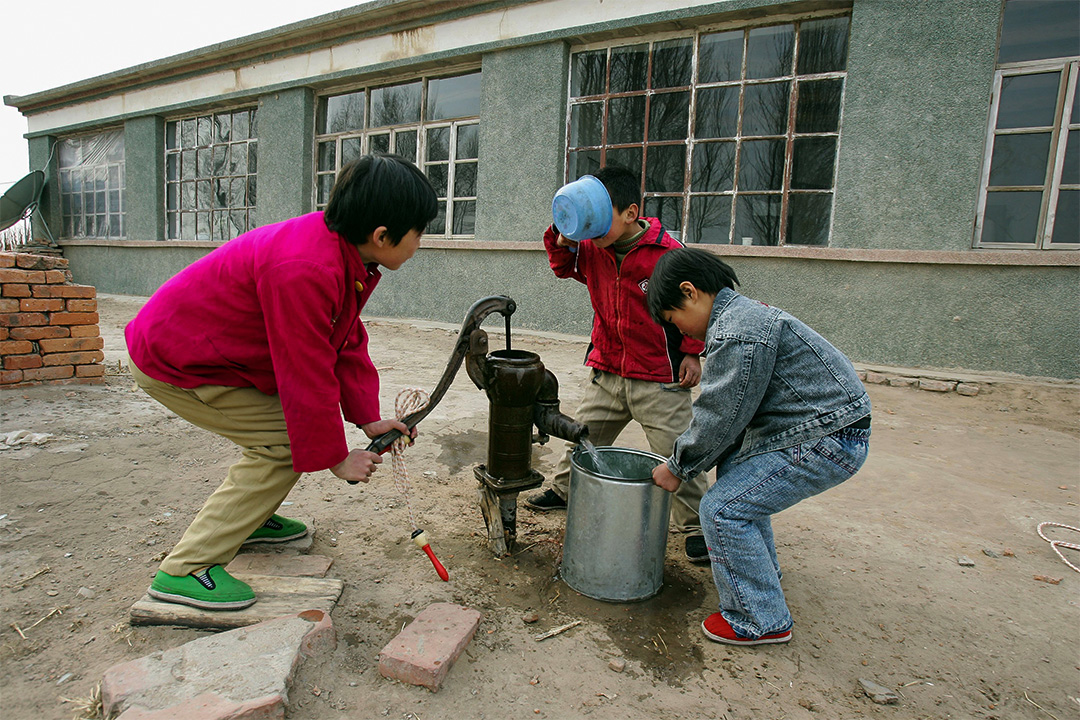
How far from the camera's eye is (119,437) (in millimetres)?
3283

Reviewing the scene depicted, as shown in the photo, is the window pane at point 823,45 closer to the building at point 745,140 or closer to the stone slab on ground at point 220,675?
the building at point 745,140

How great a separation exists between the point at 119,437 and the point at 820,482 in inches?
133

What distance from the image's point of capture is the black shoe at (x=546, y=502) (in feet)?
8.73

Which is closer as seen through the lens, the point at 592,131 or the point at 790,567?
the point at 790,567

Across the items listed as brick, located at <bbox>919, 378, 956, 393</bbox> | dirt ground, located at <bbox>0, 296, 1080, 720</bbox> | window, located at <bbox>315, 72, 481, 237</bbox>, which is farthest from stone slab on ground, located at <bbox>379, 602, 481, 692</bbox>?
window, located at <bbox>315, 72, 481, 237</bbox>

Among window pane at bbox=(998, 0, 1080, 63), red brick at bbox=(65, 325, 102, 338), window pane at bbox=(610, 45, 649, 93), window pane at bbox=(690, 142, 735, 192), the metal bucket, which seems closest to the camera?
the metal bucket

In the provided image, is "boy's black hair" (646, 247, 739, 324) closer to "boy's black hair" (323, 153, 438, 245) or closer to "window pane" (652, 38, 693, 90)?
"boy's black hair" (323, 153, 438, 245)

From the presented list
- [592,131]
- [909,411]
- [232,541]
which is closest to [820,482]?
[232,541]

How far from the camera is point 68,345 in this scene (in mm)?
4160

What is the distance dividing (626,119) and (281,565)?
5662mm

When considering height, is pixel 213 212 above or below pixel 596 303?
above

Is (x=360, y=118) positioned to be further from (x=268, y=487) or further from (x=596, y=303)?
(x=268, y=487)

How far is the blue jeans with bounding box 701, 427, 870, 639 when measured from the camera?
1.69 metres

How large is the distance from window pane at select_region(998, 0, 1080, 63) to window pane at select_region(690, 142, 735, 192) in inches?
83.4
